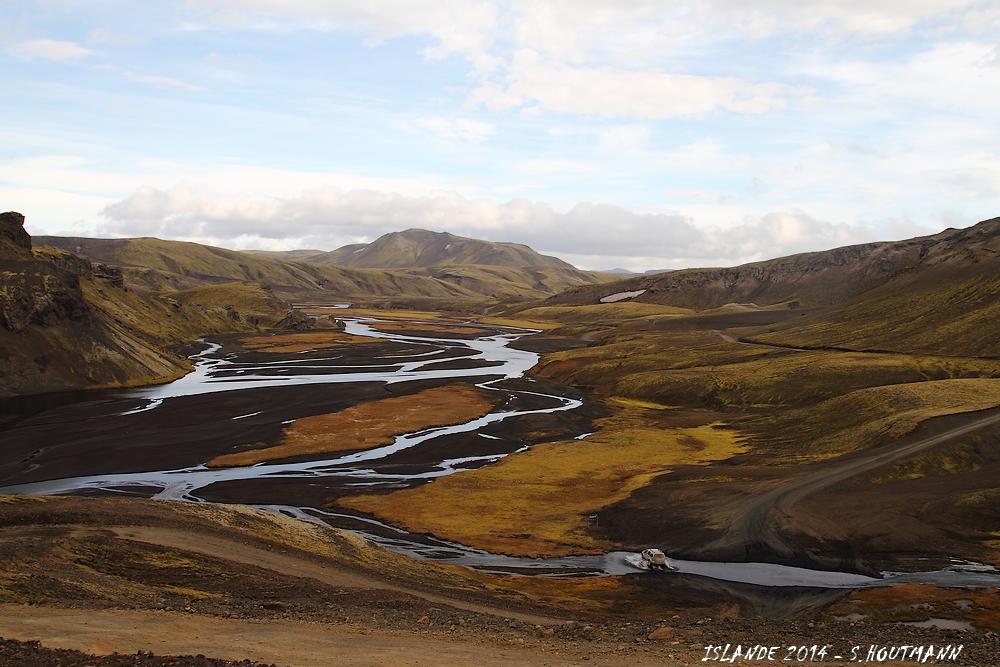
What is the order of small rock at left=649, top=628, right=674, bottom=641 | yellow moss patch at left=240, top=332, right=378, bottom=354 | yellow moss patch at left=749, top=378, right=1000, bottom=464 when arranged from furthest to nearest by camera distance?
yellow moss patch at left=240, top=332, right=378, bottom=354 < yellow moss patch at left=749, top=378, right=1000, bottom=464 < small rock at left=649, top=628, right=674, bottom=641

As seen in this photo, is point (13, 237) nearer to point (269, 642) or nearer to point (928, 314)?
point (269, 642)

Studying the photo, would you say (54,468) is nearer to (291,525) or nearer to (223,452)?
(223,452)

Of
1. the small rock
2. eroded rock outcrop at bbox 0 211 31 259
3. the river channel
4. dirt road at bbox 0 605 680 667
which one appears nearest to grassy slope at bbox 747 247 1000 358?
the river channel

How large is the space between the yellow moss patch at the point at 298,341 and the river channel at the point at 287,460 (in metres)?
39.6

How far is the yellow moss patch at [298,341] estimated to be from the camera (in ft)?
509

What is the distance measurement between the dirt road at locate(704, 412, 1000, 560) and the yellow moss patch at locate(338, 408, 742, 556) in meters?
8.51

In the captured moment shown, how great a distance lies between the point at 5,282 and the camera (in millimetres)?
98000

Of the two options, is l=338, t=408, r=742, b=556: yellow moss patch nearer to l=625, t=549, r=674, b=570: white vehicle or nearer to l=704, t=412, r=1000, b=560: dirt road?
l=625, t=549, r=674, b=570: white vehicle

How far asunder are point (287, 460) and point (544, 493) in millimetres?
24408

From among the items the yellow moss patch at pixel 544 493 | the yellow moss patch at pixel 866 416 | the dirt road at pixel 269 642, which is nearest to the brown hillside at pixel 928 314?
the yellow moss patch at pixel 866 416

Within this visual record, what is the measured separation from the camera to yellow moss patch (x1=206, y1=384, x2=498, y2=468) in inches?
2530

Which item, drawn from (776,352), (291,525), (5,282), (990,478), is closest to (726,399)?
(776,352)

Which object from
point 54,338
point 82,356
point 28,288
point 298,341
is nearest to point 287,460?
point 82,356

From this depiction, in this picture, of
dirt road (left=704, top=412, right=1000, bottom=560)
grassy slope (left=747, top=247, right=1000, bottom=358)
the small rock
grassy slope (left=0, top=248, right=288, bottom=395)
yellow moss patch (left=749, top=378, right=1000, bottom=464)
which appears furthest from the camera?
grassy slope (left=747, top=247, right=1000, bottom=358)
